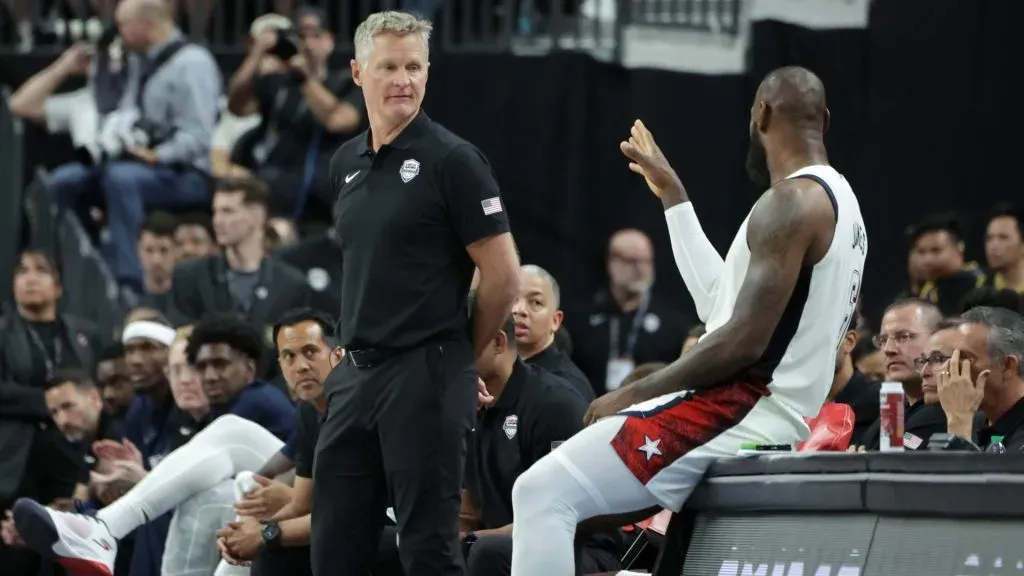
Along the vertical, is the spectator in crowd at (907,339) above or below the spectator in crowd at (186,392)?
above

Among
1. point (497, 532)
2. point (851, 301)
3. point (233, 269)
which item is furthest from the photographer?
point (233, 269)

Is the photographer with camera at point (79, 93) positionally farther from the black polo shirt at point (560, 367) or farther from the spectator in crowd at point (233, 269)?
the black polo shirt at point (560, 367)

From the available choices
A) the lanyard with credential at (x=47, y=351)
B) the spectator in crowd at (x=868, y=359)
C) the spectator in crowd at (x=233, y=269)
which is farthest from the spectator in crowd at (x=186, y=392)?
the spectator in crowd at (x=868, y=359)

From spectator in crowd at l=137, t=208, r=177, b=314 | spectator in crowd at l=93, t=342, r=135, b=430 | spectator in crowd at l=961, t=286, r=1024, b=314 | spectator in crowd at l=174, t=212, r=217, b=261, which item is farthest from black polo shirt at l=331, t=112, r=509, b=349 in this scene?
spectator in crowd at l=137, t=208, r=177, b=314

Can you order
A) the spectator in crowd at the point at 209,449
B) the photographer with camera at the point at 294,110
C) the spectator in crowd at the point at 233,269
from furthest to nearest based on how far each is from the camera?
the photographer with camera at the point at 294,110 < the spectator in crowd at the point at 233,269 < the spectator in crowd at the point at 209,449

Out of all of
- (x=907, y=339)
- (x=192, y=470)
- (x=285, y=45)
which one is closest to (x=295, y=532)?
(x=192, y=470)

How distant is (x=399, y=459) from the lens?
17.0 ft

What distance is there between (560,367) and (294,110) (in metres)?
5.19

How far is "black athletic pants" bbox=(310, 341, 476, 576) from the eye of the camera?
204 inches

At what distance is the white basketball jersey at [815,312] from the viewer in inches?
198

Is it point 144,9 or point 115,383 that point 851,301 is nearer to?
point 115,383

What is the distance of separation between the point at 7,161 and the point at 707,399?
31.4 feet

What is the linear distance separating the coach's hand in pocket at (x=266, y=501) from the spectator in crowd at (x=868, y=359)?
2.77 m

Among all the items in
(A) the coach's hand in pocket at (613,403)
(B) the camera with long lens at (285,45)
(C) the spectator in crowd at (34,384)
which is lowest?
(C) the spectator in crowd at (34,384)
